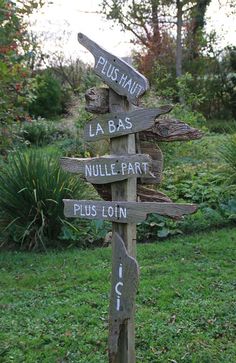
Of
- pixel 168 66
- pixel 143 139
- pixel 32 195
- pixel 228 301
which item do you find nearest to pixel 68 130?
pixel 168 66

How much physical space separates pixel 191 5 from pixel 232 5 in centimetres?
182

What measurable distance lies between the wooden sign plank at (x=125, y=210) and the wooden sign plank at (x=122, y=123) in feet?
1.44

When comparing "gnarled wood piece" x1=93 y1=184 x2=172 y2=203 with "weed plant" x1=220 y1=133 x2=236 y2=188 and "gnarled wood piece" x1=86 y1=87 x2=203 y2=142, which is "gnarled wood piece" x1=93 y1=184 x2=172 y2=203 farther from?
"weed plant" x1=220 y1=133 x2=236 y2=188

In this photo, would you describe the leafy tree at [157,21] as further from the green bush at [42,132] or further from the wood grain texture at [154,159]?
the wood grain texture at [154,159]

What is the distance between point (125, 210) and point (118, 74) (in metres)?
0.85

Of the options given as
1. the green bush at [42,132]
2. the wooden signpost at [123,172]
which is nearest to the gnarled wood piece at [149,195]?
the wooden signpost at [123,172]

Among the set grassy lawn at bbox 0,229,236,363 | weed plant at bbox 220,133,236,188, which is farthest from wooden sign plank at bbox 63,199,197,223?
weed plant at bbox 220,133,236,188

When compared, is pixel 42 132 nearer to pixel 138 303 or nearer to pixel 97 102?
pixel 138 303

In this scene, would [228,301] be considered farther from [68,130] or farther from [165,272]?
[68,130]

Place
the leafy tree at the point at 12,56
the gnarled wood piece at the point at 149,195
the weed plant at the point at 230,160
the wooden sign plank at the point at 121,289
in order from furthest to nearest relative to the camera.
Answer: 1. the weed plant at the point at 230,160
2. the leafy tree at the point at 12,56
3. the gnarled wood piece at the point at 149,195
4. the wooden sign plank at the point at 121,289

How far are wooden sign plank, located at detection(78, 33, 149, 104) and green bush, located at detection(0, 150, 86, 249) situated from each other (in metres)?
3.85

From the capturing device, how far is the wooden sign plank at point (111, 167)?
331 cm

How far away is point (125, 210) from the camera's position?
338 centimetres

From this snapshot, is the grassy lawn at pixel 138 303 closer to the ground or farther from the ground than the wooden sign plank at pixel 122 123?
closer to the ground
